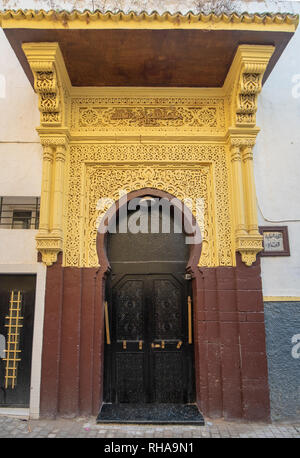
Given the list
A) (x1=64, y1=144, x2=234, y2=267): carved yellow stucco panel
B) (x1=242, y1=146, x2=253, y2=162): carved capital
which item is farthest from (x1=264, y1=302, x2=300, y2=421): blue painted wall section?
(x1=242, y1=146, x2=253, y2=162): carved capital

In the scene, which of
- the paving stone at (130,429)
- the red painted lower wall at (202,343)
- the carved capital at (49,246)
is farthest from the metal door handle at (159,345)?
the carved capital at (49,246)

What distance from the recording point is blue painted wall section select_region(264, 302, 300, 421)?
4.44 m

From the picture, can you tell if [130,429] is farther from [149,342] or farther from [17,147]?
[17,147]

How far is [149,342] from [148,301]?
600mm

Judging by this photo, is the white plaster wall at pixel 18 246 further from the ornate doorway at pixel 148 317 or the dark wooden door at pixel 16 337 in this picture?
the ornate doorway at pixel 148 317

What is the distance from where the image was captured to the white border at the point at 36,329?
174 inches

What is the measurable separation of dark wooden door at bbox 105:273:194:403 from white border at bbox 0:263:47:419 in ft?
3.21

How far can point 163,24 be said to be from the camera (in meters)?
4.11

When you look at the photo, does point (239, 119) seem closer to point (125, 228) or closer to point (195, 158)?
point (195, 158)

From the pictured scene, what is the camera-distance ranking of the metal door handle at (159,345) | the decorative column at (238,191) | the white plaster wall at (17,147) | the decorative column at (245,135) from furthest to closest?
the metal door handle at (159,345)
the white plaster wall at (17,147)
the decorative column at (238,191)
the decorative column at (245,135)

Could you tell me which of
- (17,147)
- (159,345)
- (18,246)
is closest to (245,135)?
(159,345)

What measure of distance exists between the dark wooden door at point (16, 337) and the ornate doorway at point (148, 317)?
110 centimetres

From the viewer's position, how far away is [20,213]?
16.4 feet

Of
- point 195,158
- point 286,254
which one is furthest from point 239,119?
point 286,254
